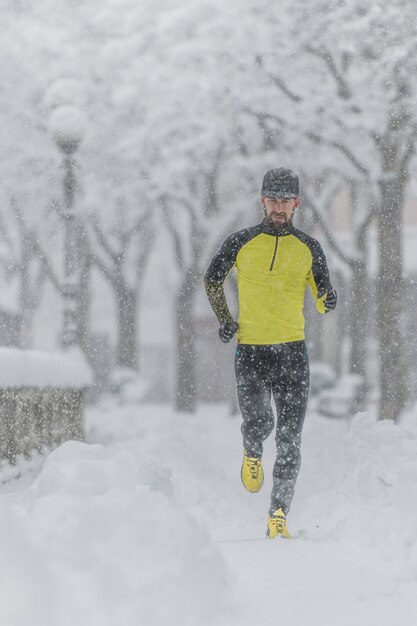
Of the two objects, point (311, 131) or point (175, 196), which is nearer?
point (311, 131)

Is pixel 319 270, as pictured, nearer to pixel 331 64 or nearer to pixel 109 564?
pixel 109 564

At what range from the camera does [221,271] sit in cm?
575

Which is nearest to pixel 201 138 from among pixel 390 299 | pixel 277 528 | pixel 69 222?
pixel 390 299

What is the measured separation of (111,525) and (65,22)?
19064 millimetres

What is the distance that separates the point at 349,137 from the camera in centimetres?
1861

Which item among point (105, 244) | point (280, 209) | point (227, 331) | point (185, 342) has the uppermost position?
point (280, 209)

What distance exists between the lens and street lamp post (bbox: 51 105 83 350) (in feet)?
41.5

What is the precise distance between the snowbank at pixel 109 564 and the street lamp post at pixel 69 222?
8617 mm

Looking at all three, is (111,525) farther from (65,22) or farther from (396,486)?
(65,22)

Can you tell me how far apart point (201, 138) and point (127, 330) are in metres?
6.32

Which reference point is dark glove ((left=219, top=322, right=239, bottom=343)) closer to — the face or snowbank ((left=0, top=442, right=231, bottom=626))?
the face

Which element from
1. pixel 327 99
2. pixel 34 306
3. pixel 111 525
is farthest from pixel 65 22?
pixel 111 525

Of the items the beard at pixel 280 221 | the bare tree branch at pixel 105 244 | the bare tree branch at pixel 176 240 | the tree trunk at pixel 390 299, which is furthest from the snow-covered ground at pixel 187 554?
the bare tree branch at pixel 105 244

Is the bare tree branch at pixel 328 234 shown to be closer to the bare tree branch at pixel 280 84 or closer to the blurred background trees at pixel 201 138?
the blurred background trees at pixel 201 138
